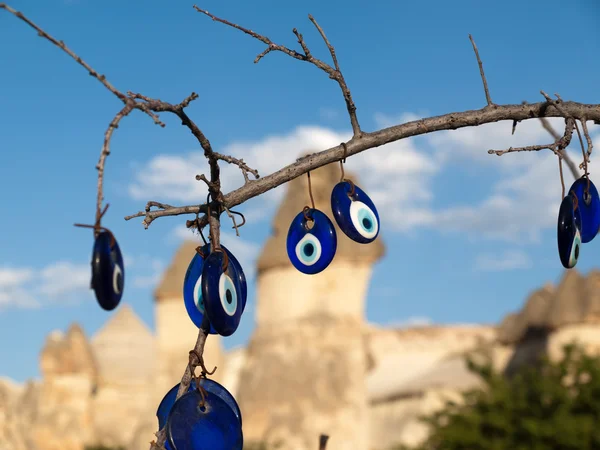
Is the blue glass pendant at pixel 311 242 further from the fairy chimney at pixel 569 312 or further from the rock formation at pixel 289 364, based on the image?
the fairy chimney at pixel 569 312

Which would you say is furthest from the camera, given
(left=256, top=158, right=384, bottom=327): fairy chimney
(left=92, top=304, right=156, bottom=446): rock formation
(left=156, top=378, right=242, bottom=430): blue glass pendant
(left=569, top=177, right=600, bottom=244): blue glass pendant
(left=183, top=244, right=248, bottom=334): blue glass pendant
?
(left=92, top=304, right=156, bottom=446): rock formation

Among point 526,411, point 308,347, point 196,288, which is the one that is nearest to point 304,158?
point 196,288

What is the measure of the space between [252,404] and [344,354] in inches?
44.0

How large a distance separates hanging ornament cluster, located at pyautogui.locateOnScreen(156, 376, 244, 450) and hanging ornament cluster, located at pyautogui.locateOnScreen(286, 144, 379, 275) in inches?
15.2

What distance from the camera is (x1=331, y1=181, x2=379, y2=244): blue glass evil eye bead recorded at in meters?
1.53

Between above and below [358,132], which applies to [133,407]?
below

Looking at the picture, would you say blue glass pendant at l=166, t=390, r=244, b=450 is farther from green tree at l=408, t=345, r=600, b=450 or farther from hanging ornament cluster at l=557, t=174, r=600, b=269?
green tree at l=408, t=345, r=600, b=450

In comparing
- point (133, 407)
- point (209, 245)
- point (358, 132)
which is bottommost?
point (133, 407)

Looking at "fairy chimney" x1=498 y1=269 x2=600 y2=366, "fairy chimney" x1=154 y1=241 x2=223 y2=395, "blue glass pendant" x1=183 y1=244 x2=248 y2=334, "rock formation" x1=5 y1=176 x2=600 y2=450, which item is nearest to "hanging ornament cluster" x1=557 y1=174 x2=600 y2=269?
"blue glass pendant" x1=183 y1=244 x2=248 y2=334

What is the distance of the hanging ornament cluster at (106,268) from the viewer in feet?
4.41

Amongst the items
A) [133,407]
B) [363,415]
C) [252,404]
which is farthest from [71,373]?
[363,415]

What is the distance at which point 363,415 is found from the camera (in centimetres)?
909

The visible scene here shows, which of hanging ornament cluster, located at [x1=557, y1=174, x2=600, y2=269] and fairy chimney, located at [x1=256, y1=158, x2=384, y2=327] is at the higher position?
fairy chimney, located at [x1=256, y1=158, x2=384, y2=327]

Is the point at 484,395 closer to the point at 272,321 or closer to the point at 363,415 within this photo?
the point at 363,415
